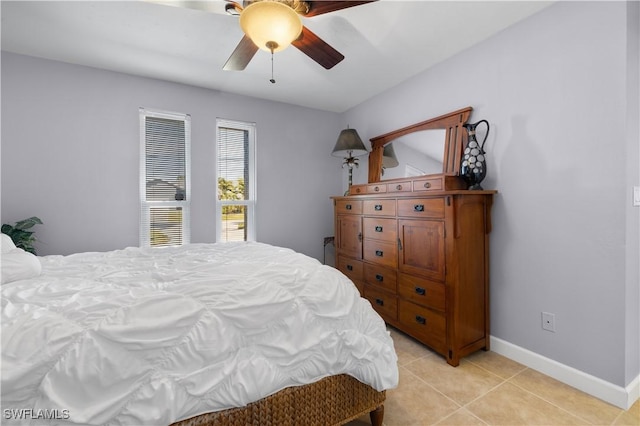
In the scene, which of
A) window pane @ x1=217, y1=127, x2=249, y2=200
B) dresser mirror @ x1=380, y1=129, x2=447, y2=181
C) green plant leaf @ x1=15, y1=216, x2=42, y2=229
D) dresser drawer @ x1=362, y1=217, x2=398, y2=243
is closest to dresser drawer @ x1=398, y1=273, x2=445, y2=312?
dresser drawer @ x1=362, y1=217, x2=398, y2=243

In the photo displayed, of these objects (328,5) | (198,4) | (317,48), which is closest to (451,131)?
(317,48)

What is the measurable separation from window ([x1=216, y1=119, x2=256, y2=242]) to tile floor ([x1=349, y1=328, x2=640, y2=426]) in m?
2.34

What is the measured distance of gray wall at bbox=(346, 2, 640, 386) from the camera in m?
1.68

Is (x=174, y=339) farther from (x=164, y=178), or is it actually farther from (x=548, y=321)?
(x=164, y=178)

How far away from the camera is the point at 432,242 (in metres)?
2.20

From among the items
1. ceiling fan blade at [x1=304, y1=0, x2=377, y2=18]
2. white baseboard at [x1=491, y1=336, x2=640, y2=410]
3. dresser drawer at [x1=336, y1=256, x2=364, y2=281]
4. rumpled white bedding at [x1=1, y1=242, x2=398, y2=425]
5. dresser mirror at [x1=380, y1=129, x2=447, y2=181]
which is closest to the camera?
rumpled white bedding at [x1=1, y1=242, x2=398, y2=425]

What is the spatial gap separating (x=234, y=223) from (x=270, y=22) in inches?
97.2

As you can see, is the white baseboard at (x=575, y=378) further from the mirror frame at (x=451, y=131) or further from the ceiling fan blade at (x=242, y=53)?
the ceiling fan blade at (x=242, y=53)

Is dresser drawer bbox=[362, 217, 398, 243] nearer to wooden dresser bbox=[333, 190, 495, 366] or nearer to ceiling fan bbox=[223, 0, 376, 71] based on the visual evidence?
wooden dresser bbox=[333, 190, 495, 366]

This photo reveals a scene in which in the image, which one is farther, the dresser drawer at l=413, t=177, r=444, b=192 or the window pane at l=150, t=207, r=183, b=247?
→ the window pane at l=150, t=207, r=183, b=247

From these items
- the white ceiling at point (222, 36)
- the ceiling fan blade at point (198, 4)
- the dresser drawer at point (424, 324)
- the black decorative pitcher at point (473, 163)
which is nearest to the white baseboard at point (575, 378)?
the dresser drawer at point (424, 324)

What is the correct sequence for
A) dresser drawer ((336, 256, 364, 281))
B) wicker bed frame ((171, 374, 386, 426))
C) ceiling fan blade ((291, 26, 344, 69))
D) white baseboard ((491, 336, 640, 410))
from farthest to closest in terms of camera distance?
dresser drawer ((336, 256, 364, 281))
ceiling fan blade ((291, 26, 344, 69))
white baseboard ((491, 336, 640, 410))
wicker bed frame ((171, 374, 386, 426))

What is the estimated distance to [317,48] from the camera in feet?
6.26

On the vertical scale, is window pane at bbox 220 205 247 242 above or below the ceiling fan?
below
